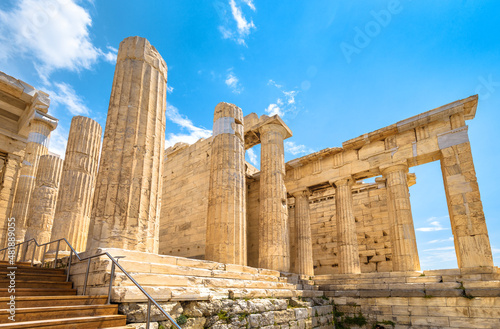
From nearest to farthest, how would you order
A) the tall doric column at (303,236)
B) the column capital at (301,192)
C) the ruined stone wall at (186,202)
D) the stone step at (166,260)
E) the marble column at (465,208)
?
the stone step at (166,260), the marble column at (465,208), the ruined stone wall at (186,202), the tall doric column at (303,236), the column capital at (301,192)

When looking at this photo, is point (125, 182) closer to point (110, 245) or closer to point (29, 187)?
point (110, 245)

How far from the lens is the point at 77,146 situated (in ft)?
40.2

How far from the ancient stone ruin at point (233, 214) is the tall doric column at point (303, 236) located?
0.07 meters

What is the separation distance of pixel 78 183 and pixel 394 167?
14290 millimetres

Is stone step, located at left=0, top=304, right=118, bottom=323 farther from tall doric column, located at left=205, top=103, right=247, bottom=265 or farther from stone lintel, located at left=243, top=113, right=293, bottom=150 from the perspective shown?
stone lintel, located at left=243, top=113, right=293, bottom=150

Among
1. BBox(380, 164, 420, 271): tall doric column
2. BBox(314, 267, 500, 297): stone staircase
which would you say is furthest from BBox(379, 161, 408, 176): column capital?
BBox(314, 267, 500, 297): stone staircase

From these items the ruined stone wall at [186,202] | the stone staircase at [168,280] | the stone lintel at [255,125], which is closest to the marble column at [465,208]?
the stone lintel at [255,125]

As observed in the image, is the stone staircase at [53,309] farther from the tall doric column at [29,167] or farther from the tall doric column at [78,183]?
the tall doric column at [29,167]

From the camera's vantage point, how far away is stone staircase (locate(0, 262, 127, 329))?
13.6 feet

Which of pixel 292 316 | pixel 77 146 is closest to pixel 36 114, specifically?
pixel 77 146

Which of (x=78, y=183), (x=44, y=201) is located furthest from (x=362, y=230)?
(x=44, y=201)

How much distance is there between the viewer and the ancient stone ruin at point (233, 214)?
6930 millimetres

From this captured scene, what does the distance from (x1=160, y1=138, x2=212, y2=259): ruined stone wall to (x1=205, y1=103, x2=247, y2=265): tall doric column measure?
145 inches

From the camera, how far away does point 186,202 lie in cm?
1745
